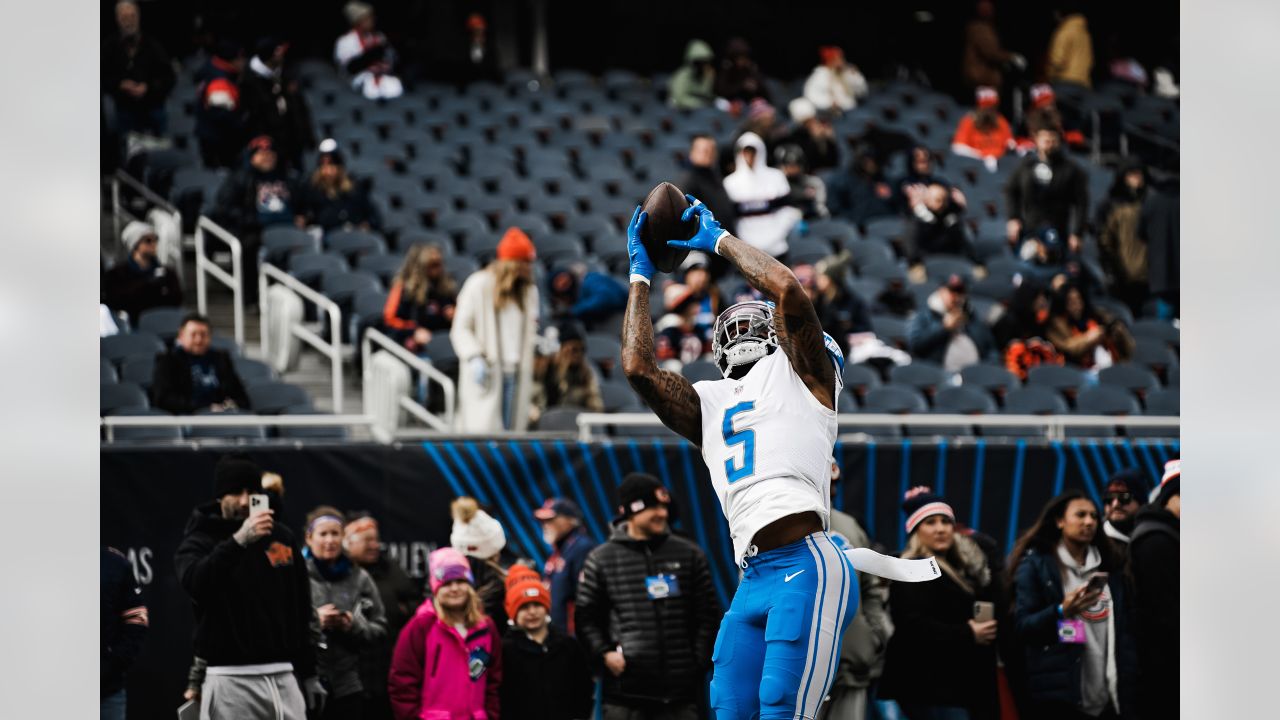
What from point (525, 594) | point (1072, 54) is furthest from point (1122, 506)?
point (1072, 54)

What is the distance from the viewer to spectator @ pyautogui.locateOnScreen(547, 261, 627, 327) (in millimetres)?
13109

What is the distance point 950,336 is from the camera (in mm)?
12977

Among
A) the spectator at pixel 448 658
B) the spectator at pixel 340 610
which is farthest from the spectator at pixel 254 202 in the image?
the spectator at pixel 448 658

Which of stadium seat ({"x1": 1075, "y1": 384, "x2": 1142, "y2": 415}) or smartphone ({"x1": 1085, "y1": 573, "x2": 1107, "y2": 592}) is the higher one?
stadium seat ({"x1": 1075, "y1": 384, "x2": 1142, "y2": 415})

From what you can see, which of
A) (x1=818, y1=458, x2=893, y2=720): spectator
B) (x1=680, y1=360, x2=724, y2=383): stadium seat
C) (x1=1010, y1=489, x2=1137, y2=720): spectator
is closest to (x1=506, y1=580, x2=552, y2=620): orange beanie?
(x1=818, y1=458, x2=893, y2=720): spectator

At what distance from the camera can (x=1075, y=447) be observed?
34.7 ft

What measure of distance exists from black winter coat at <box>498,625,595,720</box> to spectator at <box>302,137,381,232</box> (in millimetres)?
6720

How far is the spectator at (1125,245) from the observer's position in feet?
49.0

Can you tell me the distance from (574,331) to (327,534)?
334 cm

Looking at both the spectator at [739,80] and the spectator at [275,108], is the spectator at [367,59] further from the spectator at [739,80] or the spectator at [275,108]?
the spectator at [739,80]

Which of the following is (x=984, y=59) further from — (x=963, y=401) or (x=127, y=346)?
(x=127, y=346)

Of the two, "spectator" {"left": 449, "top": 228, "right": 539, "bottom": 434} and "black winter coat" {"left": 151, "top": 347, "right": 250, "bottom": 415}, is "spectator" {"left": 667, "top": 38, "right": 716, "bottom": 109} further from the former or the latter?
"black winter coat" {"left": 151, "top": 347, "right": 250, "bottom": 415}

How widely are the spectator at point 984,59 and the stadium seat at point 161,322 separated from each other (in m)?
10.7
